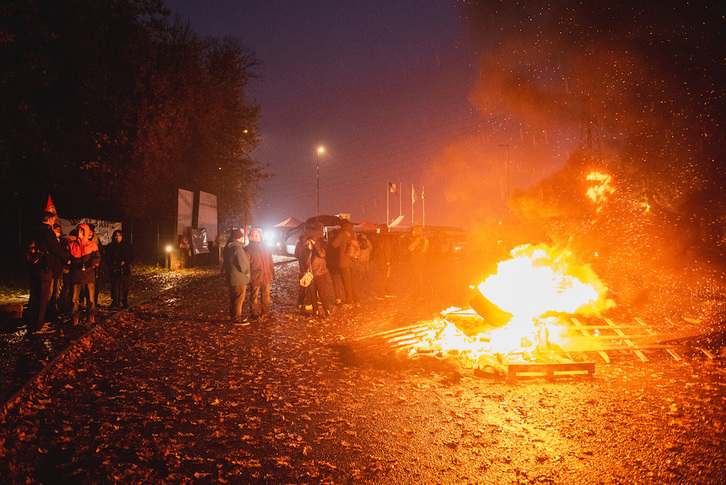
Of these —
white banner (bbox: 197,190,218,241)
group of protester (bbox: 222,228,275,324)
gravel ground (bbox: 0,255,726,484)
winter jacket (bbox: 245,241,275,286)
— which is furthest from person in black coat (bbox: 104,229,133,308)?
white banner (bbox: 197,190,218,241)

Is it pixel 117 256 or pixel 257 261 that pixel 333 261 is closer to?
pixel 257 261

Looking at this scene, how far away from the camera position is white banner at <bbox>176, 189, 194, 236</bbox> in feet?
82.3

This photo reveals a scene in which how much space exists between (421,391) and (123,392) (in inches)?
156

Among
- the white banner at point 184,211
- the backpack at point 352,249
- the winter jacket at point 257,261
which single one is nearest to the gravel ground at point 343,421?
the winter jacket at point 257,261

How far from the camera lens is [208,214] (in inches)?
1144

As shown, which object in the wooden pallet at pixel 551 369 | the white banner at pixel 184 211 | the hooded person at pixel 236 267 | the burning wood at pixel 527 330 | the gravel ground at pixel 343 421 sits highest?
the white banner at pixel 184 211

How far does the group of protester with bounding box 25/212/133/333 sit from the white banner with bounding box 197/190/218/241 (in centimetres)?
1573

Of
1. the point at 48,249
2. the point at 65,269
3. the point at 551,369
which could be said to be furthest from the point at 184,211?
the point at 551,369

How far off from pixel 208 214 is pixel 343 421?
2579 cm

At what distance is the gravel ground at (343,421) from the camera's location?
4.12 metres

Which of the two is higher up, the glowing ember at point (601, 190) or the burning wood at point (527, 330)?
the glowing ember at point (601, 190)

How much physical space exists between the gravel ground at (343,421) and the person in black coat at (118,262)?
378cm

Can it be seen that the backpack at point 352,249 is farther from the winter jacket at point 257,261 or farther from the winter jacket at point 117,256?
the winter jacket at point 117,256

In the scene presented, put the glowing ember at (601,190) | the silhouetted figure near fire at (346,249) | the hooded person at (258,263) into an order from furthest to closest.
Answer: the glowing ember at (601,190), the silhouetted figure near fire at (346,249), the hooded person at (258,263)
